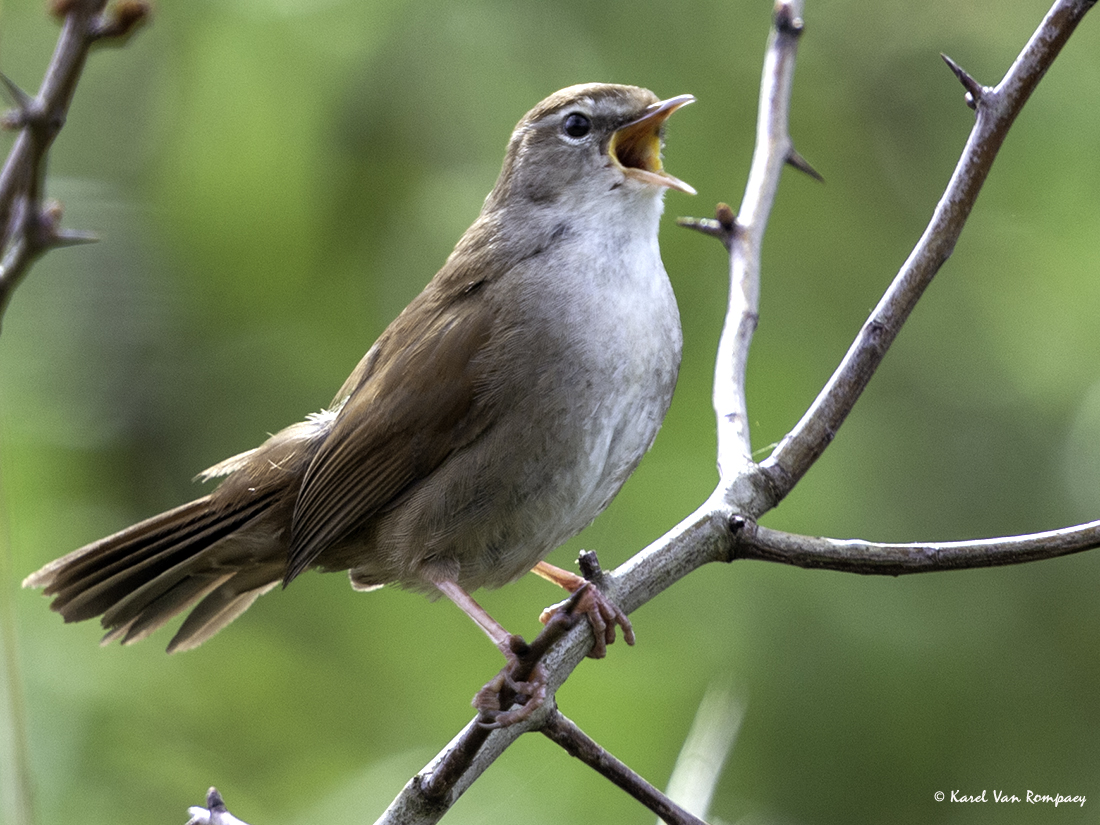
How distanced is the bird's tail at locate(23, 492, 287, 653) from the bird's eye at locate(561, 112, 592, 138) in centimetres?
139

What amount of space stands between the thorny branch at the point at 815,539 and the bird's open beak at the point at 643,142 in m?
0.93

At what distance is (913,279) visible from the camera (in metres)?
2.70

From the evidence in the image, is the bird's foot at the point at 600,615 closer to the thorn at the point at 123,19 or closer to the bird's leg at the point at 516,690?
the bird's leg at the point at 516,690

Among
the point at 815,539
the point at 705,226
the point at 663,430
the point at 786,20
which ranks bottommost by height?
the point at 815,539

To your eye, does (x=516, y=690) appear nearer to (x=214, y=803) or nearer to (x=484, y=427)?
(x=214, y=803)

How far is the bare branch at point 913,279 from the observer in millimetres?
2609

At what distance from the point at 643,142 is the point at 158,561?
1916 mm

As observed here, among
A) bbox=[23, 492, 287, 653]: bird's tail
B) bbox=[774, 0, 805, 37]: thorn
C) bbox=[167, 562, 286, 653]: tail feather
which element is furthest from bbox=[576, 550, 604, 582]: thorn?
bbox=[774, 0, 805, 37]: thorn

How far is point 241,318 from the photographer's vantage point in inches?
212

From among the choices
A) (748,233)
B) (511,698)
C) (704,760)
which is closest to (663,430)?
(748,233)

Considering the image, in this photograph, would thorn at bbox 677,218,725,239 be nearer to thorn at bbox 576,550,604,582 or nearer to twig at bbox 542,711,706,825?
thorn at bbox 576,550,604,582

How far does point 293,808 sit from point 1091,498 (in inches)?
131

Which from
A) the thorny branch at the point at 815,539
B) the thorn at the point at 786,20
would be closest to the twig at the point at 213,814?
the thorny branch at the point at 815,539

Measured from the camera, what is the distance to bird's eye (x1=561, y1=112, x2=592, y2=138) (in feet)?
11.6
